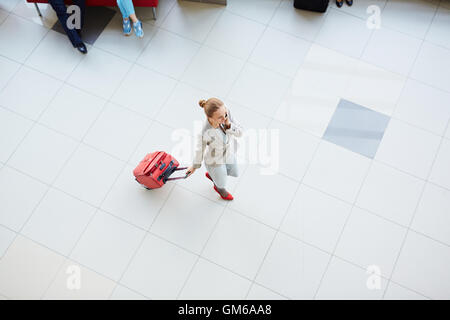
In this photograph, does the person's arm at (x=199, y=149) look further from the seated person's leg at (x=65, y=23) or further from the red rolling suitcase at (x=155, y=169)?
the seated person's leg at (x=65, y=23)

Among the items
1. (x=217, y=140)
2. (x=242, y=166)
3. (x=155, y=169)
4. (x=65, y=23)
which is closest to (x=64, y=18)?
(x=65, y=23)

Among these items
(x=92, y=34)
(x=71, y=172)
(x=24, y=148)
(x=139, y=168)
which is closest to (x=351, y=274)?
(x=139, y=168)

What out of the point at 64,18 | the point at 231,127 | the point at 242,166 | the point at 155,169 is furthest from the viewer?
the point at 64,18

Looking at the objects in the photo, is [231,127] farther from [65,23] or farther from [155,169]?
[65,23]

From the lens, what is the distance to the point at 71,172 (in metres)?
3.91

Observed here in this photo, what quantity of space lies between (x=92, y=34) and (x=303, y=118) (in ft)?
7.80

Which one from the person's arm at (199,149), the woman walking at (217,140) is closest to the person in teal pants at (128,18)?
the woman walking at (217,140)

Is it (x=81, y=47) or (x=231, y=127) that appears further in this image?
(x=81, y=47)

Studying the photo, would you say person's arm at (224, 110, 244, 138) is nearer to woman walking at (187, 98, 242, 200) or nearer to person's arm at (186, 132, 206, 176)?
woman walking at (187, 98, 242, 200)

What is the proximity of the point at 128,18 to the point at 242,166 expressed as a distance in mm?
1960

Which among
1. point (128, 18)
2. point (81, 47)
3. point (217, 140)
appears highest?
point (217, 140)

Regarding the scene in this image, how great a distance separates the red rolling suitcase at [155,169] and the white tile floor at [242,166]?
0.20 metres

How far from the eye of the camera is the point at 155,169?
360 centimetres

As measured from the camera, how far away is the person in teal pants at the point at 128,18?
4.26 meters
